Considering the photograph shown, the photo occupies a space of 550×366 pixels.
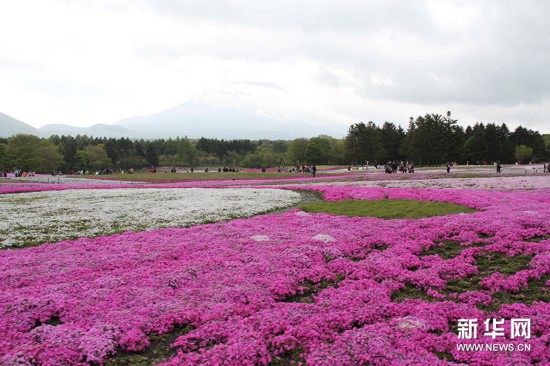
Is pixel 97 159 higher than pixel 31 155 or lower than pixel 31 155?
lower

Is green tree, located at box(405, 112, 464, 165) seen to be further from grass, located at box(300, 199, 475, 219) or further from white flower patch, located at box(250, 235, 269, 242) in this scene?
white flower patch, located at box(250, 235, 269, 242)

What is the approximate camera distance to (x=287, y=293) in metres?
10.6

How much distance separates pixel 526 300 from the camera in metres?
9.42

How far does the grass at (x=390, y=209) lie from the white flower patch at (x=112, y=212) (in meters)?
4.94

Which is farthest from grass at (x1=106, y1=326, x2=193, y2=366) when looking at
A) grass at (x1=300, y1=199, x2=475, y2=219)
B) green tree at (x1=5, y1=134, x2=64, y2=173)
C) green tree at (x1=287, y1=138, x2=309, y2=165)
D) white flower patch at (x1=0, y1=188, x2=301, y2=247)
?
green tree at (x1=287, y1=138, x2=309, y2=165)

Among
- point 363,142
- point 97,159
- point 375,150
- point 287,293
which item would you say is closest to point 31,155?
point 97,159

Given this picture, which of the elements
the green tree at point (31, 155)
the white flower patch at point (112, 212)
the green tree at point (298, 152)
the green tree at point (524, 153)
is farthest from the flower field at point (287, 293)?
the green tree at point (298, 152)

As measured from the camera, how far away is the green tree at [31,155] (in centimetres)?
11956

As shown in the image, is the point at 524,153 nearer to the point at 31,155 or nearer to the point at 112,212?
the point at 112,212

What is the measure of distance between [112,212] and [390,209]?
755 inches

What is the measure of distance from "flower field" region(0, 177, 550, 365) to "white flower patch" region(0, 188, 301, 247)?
236cm

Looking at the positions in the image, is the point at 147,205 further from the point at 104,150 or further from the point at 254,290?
the point at 104,150

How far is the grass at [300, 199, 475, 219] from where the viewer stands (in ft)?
70.2

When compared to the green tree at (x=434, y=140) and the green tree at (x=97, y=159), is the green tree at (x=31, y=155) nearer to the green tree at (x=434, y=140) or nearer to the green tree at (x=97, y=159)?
the green tree at (x=97, y=159)
